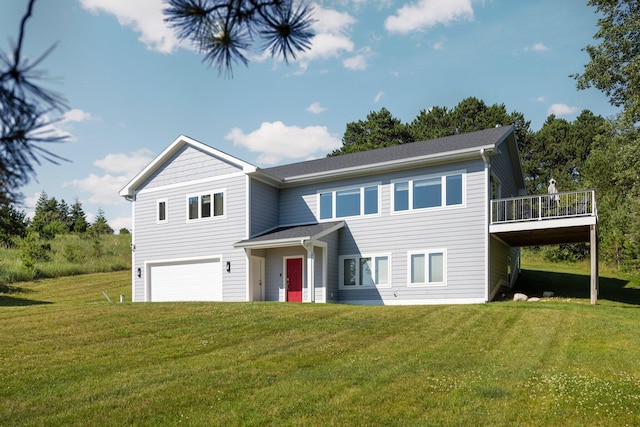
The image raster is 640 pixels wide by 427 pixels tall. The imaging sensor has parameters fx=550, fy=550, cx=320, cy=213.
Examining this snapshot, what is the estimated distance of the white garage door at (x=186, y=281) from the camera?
21234mm

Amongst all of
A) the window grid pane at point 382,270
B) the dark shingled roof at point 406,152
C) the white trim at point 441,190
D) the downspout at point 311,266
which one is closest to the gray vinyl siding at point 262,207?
the dark shingled roof at point 406,152

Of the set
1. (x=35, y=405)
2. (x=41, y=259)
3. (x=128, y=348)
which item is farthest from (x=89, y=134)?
(x=41, y=259)

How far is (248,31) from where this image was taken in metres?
3.83

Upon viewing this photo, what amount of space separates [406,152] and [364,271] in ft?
15.7

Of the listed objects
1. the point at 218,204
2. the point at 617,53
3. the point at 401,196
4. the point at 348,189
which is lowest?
the point at 218,204

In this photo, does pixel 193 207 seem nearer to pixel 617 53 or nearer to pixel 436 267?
pixel 436 267

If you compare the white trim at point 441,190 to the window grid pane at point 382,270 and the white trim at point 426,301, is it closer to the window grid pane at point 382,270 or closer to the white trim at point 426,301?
the window grid pane at point 382,270

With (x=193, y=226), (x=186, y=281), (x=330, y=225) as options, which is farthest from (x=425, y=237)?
(x=186, y=281)

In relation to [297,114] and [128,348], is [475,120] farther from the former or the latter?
[128,348]

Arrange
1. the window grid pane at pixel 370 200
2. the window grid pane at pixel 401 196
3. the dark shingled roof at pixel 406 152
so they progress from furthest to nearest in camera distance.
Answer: the window grid pane at pixel 370 200 < the window grid pane at pixel 401 196 < the dark shingled roof at pixel 406 152

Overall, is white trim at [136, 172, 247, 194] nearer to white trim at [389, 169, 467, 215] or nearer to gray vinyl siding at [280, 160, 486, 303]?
gray vinyl siding at [280, 160, 486, 303]

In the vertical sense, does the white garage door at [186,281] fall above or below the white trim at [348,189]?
below

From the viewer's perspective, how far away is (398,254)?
757 inches

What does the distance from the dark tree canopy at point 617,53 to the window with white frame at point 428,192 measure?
7343mm
